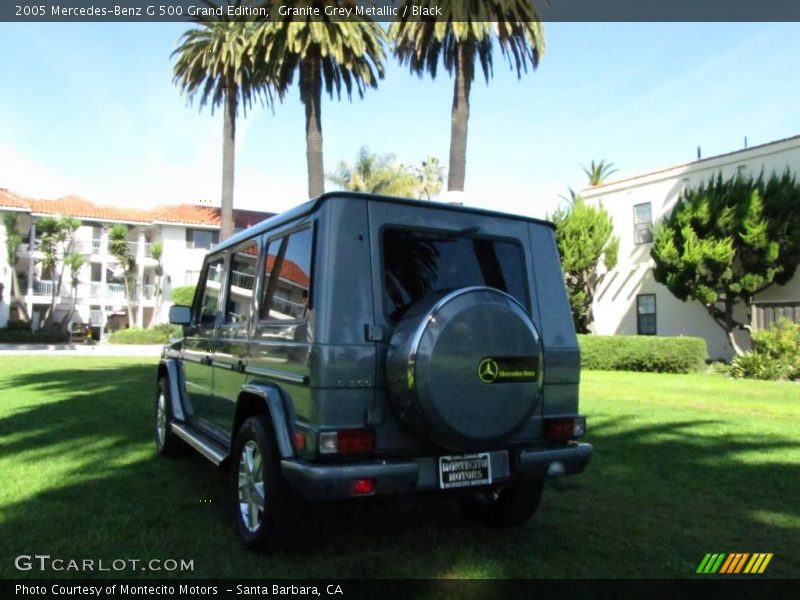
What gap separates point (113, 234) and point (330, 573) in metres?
41.4

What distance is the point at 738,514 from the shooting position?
4855mm

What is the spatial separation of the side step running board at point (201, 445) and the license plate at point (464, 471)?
5.25 feet

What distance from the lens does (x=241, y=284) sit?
500 cm

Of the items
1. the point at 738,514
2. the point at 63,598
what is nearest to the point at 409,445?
the point at 63,598

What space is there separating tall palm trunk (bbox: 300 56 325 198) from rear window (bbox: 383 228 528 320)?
17.3 m

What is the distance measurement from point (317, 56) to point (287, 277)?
61.5 feet

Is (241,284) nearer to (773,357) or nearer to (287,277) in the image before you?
(287,277)

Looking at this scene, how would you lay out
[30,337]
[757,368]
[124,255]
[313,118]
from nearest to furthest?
[757,368], [313,118], [30,337], [124,255]

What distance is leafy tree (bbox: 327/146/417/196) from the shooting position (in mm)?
41625

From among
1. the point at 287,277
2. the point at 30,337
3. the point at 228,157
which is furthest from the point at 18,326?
the point at 287,277

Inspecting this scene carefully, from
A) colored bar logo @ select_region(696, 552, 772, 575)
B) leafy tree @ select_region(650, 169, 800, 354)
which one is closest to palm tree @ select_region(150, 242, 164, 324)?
leafy tree @ select_region(650, 169, 800, 354)

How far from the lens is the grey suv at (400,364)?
135 inches

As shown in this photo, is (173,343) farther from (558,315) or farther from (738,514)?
(738,514)

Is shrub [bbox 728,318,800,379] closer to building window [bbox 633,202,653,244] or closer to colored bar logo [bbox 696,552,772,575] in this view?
building window [bbox 633,202,653,244]
